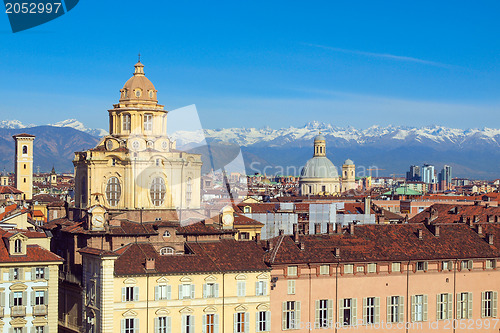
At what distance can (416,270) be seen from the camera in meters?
62.8

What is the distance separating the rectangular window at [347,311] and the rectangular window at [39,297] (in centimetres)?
1750

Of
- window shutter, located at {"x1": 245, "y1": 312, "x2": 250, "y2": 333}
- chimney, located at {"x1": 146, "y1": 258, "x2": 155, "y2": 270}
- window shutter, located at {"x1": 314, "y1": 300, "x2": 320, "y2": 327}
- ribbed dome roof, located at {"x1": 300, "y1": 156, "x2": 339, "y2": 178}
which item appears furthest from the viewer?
ribbed dome roof, located at {"x1": 300, "y1": 156, "x2": 339, "y2": 178}

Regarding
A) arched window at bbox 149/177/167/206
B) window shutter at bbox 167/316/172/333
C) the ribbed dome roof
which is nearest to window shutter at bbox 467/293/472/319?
window shutter at bbox 167/316/172/333

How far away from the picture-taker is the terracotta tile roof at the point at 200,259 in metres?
56.1

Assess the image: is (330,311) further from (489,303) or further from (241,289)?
(489,303)

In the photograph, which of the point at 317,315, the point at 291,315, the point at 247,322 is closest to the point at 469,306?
the point at 317,315

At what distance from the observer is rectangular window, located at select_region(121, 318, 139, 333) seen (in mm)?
55000

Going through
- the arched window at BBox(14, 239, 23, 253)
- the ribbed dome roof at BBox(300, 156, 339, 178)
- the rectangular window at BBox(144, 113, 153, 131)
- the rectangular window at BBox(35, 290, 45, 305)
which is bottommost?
the rectangular window at BBox(35, 290, 45, 305)

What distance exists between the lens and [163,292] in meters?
56.1

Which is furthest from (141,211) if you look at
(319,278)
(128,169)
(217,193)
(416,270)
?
(217,193)

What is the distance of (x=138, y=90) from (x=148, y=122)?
240 cm

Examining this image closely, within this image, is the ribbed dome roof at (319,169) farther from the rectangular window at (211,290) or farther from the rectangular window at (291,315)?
the rectangular window at (211,290)

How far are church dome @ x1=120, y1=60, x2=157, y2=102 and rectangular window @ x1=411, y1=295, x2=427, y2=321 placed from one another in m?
23.4

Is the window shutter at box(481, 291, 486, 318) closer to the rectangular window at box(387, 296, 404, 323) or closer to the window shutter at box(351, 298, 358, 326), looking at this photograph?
the rectangular window at box(387, 296, 404, 323)
